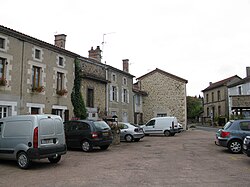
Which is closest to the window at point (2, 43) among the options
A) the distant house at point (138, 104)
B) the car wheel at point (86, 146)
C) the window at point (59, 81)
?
the window at point (59, 81)

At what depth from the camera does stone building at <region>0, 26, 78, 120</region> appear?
13.8 metres

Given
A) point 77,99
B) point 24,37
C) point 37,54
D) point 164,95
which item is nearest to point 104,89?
point 77,99

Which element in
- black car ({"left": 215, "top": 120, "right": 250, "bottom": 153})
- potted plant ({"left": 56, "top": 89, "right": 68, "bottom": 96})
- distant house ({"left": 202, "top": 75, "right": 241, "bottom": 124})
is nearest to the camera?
black car ({"left": 215, "top": 120, "right": 250, "bottom": 153})

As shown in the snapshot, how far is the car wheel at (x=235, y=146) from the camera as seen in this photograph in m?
11.7

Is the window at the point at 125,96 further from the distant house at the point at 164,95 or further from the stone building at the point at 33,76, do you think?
the stone building at the point at 33,76

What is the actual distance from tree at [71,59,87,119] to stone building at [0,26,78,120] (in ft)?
1.45

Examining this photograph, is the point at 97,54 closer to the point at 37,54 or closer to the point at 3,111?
the point at 37,54

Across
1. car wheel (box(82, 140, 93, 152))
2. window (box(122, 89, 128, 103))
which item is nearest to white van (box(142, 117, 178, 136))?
window (box(122, 89, 128, 103))

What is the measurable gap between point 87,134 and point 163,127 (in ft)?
44.0

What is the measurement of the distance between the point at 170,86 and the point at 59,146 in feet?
84.4

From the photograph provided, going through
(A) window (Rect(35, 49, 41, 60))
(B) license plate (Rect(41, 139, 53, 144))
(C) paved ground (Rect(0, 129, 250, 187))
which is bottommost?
(C) paved ground (Rect(0, 129, 250, 187))

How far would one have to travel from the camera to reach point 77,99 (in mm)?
18891

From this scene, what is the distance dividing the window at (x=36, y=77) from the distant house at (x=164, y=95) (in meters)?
19.6

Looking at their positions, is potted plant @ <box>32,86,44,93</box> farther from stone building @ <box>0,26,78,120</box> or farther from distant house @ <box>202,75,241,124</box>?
distant house @ <box>202,75,241,124</box>
